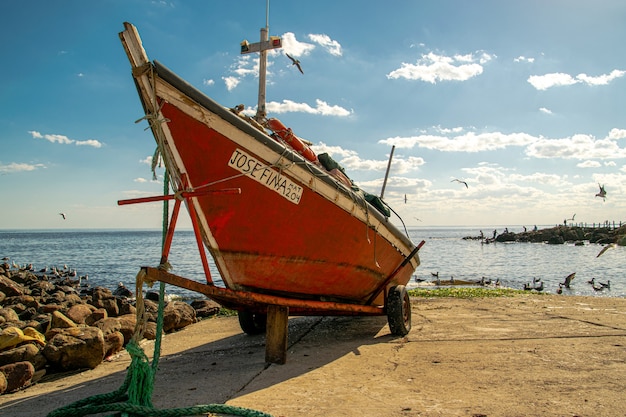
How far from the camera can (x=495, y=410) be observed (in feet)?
10.3

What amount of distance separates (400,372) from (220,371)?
191cm

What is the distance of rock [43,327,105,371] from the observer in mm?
5055

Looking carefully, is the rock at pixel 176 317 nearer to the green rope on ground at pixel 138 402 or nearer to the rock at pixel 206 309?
the rock at pixel 206 309

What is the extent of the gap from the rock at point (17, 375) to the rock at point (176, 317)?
8.76 ft

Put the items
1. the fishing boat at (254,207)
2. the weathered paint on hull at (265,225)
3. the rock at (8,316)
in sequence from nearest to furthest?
the fishing boat at (254,207) → the weathered paint on hull at (265,225) → the rock at (8,316)

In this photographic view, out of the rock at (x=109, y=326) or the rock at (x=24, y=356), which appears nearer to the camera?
the rock at (x=24, y=356)

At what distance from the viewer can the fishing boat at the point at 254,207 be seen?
13.0 ft

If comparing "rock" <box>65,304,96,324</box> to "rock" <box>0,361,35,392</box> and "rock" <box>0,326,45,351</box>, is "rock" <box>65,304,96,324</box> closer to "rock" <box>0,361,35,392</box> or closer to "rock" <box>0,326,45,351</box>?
"rock" <box>0,326,45,351</box>

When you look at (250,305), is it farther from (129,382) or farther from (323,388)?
(129,382)

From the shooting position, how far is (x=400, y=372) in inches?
166

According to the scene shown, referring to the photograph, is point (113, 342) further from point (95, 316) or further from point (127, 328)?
point (95, 316)

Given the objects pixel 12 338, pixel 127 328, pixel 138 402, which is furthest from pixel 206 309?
pixel 138 402

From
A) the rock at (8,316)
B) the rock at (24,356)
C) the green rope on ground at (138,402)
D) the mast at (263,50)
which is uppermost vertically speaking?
the mast at (263,50)

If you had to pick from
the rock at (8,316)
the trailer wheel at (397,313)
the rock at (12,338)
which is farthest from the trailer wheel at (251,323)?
the rock at (8,316)
